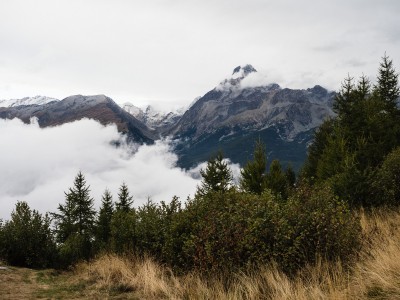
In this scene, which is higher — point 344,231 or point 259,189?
point 344,231

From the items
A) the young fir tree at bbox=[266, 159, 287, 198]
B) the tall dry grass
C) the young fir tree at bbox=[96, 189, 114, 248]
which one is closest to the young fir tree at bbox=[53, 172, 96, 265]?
the young fir tree at bbox=[96, 189, 114, 248]

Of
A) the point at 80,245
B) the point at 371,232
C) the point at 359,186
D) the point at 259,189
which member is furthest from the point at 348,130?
the point at 80,245

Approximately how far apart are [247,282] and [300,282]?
2.93 feet

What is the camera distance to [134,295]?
7.09m

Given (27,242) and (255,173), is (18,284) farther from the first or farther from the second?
(255,173)

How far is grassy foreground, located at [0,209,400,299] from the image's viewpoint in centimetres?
514

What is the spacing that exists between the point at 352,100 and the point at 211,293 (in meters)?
30.2

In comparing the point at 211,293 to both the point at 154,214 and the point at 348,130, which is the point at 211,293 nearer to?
the point at 154,214

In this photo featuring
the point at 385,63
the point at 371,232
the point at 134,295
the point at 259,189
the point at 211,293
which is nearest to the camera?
the point at 211,293

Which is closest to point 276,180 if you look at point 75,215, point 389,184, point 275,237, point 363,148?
point 363,148

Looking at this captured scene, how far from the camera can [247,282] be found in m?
5.82

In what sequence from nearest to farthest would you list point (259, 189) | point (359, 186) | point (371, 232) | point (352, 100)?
point (371, 232) → point (359, 186) → point (352, 100) → point (259, 189)

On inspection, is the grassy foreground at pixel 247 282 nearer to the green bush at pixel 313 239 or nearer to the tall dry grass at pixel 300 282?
the tall dry grass at pixel 300 282

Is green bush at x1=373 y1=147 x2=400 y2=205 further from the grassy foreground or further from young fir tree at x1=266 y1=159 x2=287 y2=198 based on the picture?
young fir tree at x1=266 y1=159 x2=287 y2=198
